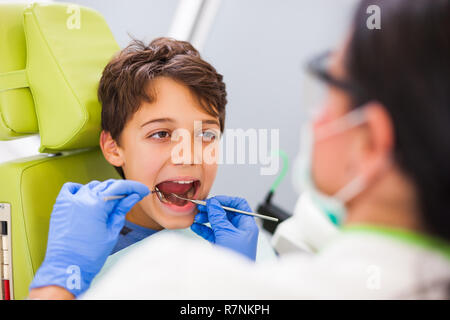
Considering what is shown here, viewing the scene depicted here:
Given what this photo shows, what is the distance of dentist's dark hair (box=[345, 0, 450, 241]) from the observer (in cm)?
51

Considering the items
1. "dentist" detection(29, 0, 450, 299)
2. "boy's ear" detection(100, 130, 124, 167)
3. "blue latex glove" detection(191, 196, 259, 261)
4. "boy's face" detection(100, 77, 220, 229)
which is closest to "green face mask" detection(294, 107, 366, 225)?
"dentist" detection(29, 0, 450, 299)

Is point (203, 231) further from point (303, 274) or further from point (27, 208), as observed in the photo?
point (303, 274)

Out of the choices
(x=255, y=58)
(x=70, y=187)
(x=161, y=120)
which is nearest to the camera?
(x=70, y=187)

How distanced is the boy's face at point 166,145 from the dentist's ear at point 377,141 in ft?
2.76

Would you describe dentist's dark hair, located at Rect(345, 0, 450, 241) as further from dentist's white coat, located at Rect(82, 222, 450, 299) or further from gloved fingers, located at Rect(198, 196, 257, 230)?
gloved fingers, located at Rect(198, 196, 257, 230)

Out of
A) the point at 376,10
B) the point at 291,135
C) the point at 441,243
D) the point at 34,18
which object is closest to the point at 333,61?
the point at 376,10

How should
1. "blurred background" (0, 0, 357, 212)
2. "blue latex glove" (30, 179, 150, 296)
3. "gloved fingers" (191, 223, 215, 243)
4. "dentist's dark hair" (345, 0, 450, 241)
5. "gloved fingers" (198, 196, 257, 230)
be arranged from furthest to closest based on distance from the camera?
1. "blurred background" (0, 0, 357, 212)
2. "gloved fingers" (191, 223, 215, 243)
3. "gloved fingers" (198, 196, 257, 230)
4. "blue latex glove" (30, 179, 150, 296)
5. "dentist's dark hair" (345, 0, 450, 241)

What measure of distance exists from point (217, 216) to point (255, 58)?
4.30 ft

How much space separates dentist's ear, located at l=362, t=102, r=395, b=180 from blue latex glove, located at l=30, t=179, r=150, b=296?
2.35 ft

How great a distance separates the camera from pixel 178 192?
4.75 feet

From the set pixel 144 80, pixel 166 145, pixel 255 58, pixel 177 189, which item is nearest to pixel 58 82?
pixel 144 80

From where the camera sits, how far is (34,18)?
1.37 m

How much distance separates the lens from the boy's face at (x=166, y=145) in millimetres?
1338

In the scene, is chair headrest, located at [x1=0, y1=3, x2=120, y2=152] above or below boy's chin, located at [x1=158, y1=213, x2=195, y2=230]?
above
